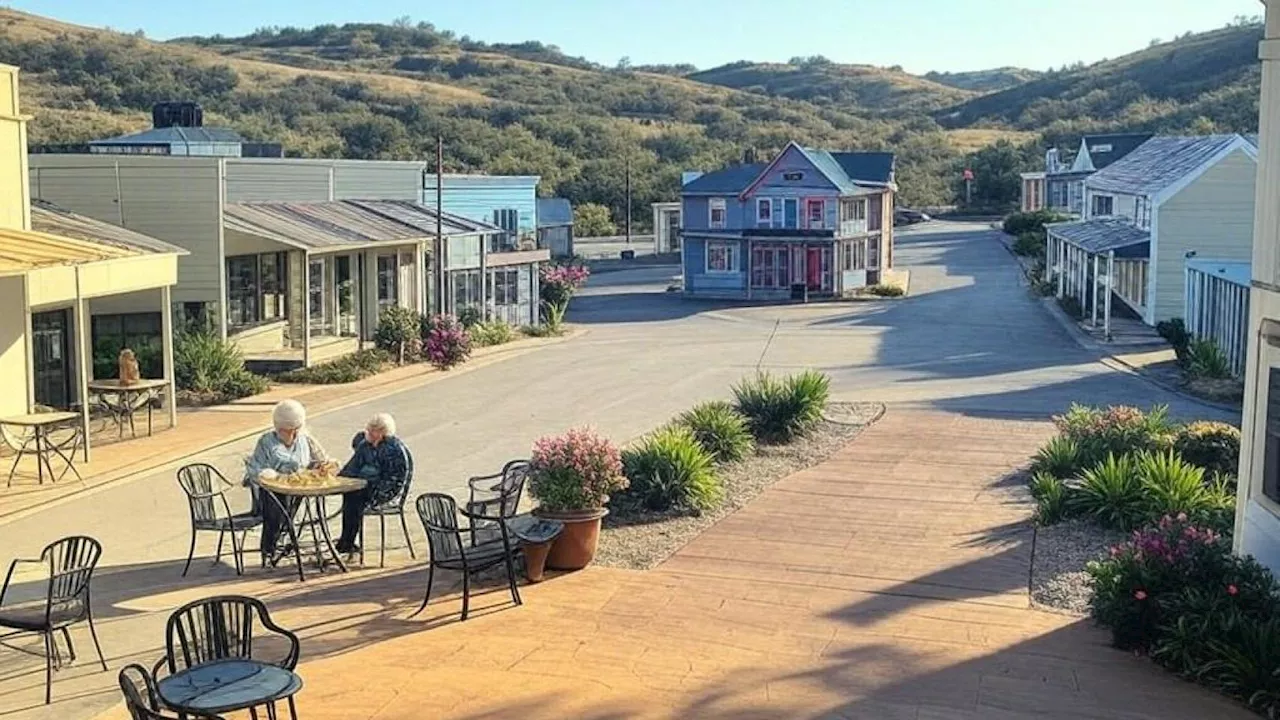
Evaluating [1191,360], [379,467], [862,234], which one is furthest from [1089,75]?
[379,467]

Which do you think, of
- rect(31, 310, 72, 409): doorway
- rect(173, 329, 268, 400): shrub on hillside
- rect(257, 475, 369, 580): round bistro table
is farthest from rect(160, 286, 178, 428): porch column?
rect(257, 475, 369, 580): round bistro table

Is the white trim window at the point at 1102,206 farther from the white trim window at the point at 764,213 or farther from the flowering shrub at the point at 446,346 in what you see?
the flowering shrub at the point at 446,346

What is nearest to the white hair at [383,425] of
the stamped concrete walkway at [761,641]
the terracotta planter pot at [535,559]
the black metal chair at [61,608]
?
the stamped concrete walkway at [761,641]

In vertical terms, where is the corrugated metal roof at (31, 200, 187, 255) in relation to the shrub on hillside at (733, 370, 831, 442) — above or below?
above

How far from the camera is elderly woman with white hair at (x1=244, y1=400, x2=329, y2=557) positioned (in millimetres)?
12109

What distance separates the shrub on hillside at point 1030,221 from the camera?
64.4 metres

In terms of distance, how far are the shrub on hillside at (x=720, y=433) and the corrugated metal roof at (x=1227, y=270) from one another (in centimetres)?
1358

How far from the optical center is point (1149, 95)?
125 metres

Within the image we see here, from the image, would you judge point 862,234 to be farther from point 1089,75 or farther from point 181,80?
point 1089,75

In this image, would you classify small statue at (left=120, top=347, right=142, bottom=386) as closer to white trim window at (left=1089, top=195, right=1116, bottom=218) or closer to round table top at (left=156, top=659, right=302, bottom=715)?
round table top at (left=156, top=659, right=302, bottom=715)

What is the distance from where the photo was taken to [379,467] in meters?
12.6

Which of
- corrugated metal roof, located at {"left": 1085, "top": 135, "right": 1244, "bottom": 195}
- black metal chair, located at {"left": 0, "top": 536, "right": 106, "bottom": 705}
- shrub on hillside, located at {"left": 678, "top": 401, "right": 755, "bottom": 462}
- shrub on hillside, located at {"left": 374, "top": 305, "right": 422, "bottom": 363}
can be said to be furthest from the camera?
corrugated metal roof, located at {"left": 1085, "top": 135, "right": 1244, "bottom": 195}

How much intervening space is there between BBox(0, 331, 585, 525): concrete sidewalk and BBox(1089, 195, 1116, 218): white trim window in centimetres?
2574

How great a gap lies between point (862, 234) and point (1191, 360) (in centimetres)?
2494
